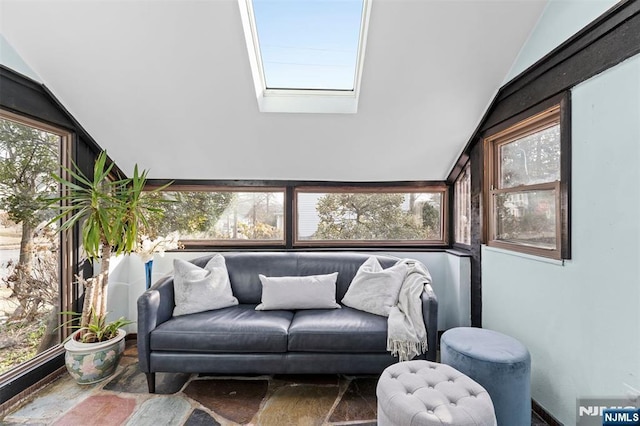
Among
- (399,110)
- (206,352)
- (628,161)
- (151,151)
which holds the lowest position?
(206,352)

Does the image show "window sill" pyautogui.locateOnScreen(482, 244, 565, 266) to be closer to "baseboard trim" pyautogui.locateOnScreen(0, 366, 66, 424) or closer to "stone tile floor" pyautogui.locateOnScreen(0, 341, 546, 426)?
"stone tile floor" pyautogui.locateOnScreen(0, 341, 546, 426)

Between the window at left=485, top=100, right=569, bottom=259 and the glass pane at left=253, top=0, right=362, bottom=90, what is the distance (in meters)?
1.41

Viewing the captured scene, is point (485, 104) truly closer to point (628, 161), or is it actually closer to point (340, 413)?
point (628, 161)

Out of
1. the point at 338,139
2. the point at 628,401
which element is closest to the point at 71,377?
the point at 338,139

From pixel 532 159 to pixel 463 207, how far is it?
1031 mm

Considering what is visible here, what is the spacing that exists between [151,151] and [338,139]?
1.79m

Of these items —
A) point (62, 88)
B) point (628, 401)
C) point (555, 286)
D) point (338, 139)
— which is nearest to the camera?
point (628, 401)

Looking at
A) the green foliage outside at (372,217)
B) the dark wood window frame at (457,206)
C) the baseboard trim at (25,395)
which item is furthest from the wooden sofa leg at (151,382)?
the dark wood window frame at (457,206)

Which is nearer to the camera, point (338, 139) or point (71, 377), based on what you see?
point (71, 377)

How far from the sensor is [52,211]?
256cm

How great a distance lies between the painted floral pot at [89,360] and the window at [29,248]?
1.01 ft

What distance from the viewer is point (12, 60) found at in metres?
2.15

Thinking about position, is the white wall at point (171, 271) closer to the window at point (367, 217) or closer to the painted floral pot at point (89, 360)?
the window at point (367, 217)

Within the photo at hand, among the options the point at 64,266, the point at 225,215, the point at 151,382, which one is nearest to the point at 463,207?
the point at 225,215
